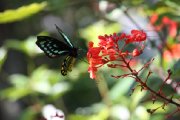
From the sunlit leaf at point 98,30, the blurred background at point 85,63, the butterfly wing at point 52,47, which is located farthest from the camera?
the sunlit leaf at point 98,30

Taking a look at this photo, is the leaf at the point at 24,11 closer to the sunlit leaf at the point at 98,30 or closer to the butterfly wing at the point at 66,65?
the butterfly wing at the point at 66,65

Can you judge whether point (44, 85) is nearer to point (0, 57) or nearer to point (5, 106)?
point (5, 106)

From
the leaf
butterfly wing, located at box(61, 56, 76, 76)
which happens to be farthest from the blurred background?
butterfly wing, located at box(61, 56, 76, 76)

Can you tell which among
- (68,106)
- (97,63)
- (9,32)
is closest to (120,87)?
(97,63)

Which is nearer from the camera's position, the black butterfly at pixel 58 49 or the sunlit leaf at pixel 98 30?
the black butterfly at pixel 58 49

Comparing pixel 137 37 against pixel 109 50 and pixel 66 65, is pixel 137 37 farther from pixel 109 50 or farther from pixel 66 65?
pixel 66 65

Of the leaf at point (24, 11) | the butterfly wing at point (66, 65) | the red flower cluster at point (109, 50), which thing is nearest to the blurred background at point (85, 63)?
the leaf at point (24, 11)

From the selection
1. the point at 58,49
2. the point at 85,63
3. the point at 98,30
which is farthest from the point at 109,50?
the point at 85,63
